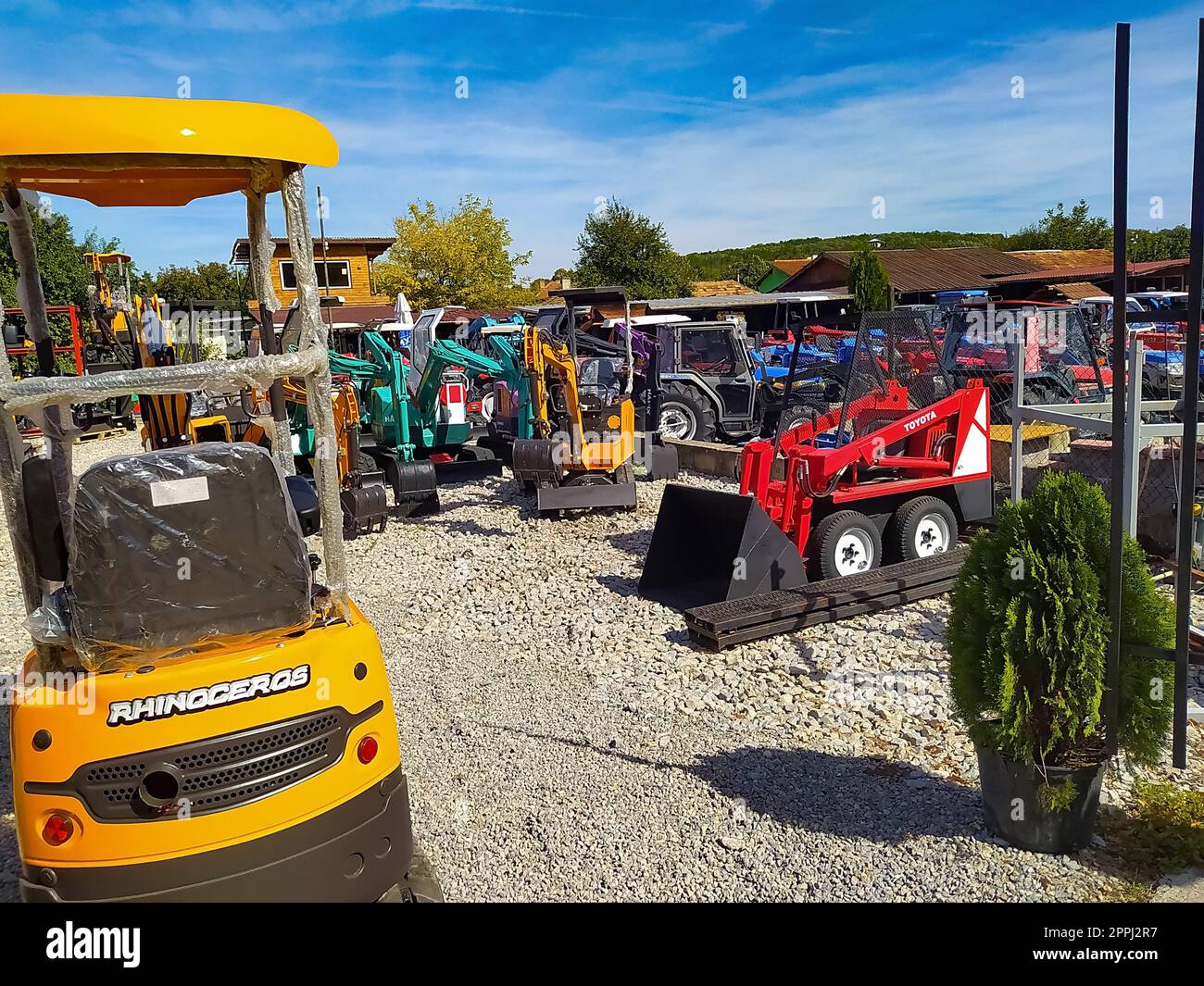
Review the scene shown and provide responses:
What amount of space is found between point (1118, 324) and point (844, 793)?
7.57 ft

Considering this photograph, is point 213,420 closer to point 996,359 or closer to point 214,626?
point 214,626

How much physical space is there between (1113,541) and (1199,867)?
4.14 ft

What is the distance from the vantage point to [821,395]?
13.7 metres

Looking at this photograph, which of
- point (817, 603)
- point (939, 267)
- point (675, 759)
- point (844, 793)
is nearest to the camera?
point (844, 793)

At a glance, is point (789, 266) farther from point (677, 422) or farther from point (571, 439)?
point (571, 439)

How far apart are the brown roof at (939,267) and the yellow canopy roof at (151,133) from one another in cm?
3768

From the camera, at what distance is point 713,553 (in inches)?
288

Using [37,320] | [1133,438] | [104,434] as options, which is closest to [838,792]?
[1133,438]

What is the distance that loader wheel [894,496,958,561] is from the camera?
761 cm

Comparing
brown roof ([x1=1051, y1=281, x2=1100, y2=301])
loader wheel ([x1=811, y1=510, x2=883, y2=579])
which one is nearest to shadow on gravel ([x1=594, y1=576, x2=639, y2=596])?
loader wheel ([x1=811, y1=510, x2=883, y2=579])

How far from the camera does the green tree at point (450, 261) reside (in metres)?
41.8

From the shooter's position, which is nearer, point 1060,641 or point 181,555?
point 181,555

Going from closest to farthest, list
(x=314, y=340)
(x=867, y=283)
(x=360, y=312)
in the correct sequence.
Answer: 1. (x=314, y=340)
2. (x=867, y=283)
3. (x=360, y=312)

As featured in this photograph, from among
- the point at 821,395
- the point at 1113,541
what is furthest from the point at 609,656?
the point at 821,395
